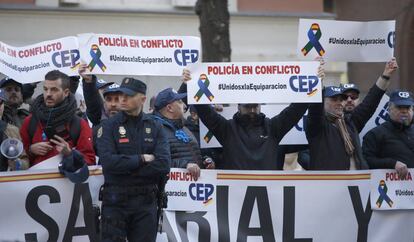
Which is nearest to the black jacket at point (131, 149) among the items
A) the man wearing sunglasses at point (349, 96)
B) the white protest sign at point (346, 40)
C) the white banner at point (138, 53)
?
the white banner at point (138, 53)

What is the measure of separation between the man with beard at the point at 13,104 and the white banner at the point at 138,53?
2.58ft

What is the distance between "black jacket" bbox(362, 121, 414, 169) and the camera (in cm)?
919

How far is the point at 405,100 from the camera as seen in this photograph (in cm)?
927

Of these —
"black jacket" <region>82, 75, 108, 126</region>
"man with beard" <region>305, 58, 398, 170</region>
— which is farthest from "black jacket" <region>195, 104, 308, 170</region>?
"black jacket" <region>82, 75, 108, 126</region>

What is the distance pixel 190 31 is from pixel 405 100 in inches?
375

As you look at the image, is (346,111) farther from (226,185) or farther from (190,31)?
(190,31)

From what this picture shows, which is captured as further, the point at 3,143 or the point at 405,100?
the point at 405,100

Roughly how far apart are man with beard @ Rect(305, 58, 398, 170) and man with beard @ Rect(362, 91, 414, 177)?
0.18 metres

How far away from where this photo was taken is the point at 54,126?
7863mm

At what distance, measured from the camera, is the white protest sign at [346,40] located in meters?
9.22

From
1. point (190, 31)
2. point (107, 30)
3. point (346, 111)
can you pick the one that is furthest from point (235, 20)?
point (346, 111)

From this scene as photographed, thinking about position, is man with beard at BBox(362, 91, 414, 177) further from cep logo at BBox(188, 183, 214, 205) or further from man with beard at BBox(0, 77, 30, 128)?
man with beard at BBox(0, 77, 30, 128)

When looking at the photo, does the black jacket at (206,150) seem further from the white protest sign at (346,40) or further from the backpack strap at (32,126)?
the backpack strap at (32,126)

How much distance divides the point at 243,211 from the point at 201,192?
1.41 feet
